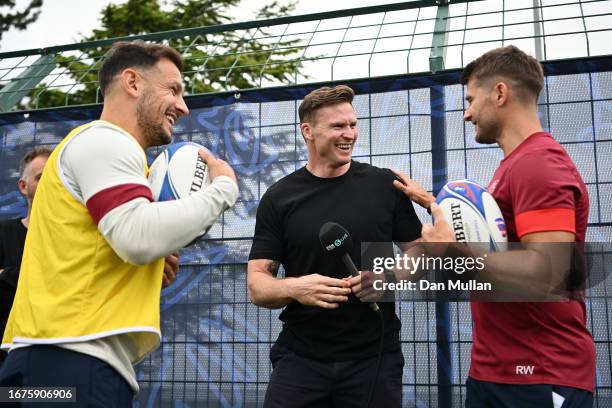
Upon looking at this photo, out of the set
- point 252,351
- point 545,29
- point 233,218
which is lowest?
point 252,351

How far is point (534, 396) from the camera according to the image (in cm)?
242

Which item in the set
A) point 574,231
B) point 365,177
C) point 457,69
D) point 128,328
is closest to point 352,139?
point 365,177

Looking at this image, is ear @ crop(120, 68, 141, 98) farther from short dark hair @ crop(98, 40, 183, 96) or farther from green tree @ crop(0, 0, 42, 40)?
green tree @ crop(0, 0, 42, 40)

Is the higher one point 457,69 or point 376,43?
point 376,43

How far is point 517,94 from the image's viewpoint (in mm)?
2748

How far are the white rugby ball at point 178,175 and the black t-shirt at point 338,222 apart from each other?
0.89 meters

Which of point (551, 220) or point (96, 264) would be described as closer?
point (96, 264)

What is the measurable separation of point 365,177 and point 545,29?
5.23 ft

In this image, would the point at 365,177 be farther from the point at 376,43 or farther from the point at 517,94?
the point at 376,43

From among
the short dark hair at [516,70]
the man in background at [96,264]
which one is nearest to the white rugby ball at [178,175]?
the man in background at [96,264]

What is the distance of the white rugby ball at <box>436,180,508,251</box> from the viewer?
2.54 metres

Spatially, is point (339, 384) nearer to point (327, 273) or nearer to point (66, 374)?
point (327, 273)

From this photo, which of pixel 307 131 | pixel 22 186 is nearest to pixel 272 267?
pixel 307 131

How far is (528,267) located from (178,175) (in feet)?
4.32
